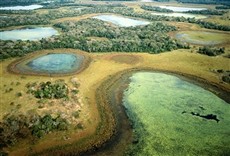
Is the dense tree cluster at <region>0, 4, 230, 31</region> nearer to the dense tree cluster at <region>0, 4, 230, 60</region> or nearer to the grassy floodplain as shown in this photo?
the dense tree cluster at <region>0, 4, 230, 60</region>

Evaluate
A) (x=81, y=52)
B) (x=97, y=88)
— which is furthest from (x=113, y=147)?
(x=81, y=52)

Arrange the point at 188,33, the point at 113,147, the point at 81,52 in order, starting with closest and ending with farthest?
the point at 113,147, the point at 81,52, the point at 188,33

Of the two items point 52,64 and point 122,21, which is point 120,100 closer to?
point 52,64

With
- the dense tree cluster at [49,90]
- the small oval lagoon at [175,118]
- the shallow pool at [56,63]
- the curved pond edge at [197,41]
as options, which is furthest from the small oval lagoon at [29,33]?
the small oval lagoon at [175,118]

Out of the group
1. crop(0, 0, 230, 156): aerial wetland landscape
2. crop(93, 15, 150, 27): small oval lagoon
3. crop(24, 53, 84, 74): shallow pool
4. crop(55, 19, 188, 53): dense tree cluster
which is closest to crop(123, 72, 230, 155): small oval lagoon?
crop(0, 0, 230, 156): aerial wetland landscape

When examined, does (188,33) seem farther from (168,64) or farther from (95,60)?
(95,60)

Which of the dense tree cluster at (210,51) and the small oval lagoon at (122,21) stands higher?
the small oval lagoon at (122,21)

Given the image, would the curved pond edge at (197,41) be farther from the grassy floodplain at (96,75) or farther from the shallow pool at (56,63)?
the shallow pool at (56,63)
